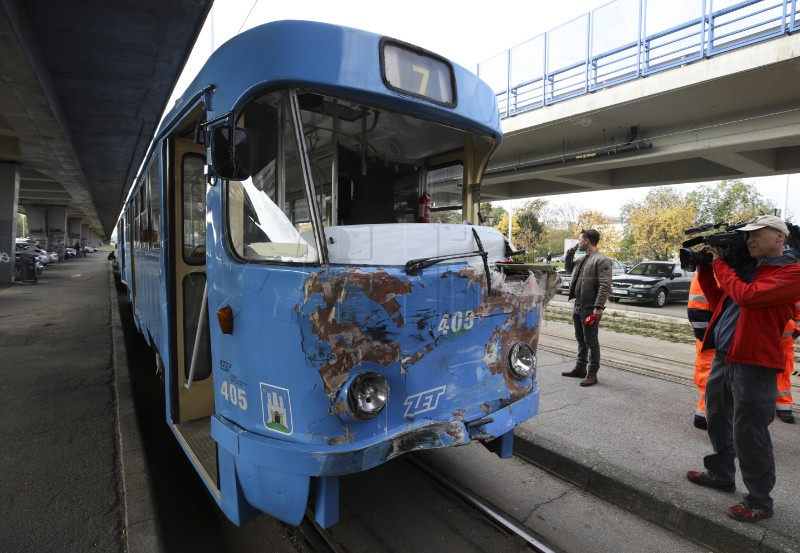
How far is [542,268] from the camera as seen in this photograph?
10.9 feet

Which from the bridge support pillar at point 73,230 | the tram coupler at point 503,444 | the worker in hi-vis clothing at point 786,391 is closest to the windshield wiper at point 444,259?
the tram coupler at point 503,444

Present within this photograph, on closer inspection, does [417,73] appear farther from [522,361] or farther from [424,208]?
[522,361]

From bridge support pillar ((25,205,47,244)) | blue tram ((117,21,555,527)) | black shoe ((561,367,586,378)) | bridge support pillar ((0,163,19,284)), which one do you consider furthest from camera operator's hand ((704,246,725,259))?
bridge support pillar ((25,205,47,244))

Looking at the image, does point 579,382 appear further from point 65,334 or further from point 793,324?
point 65,334

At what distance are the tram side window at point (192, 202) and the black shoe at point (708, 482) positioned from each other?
4183 mm

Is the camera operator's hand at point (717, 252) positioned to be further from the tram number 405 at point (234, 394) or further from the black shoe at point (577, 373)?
the black shoe at point (577, 373)

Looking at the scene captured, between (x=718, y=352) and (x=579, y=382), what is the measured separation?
2913 mm

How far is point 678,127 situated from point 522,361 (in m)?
13.4

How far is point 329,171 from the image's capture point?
11.3ft

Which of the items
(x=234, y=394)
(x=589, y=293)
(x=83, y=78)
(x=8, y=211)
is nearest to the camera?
(x=234, y=394)

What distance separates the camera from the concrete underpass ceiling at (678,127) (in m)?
10.5

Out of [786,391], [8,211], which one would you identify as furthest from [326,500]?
[8,211]

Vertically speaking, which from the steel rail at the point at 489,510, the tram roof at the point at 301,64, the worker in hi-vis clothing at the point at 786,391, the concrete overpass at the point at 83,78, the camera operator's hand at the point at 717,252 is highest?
the concrete overpass at the point at 83,78

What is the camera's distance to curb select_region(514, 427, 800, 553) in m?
2.91
